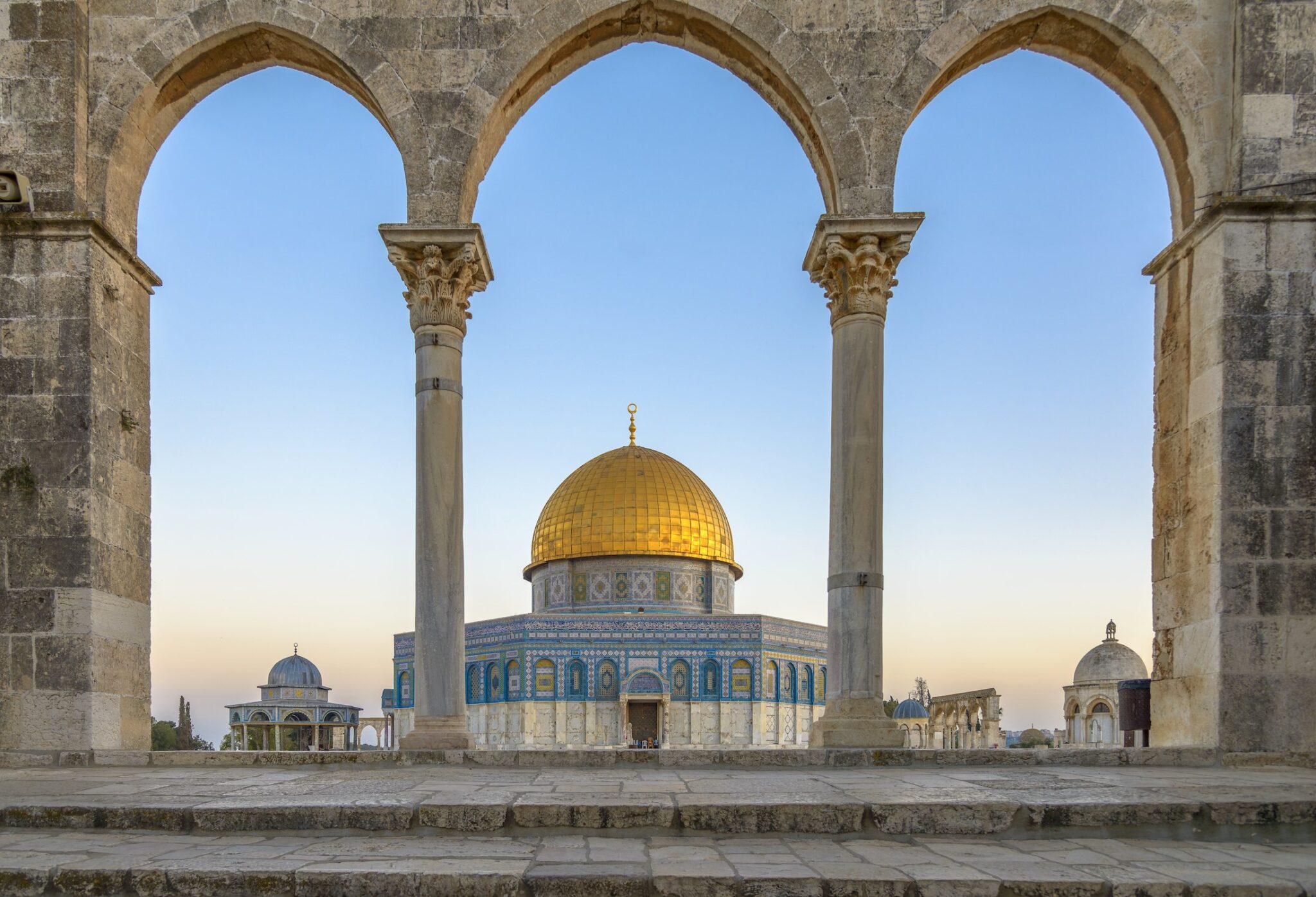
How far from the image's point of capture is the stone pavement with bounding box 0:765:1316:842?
199 inches

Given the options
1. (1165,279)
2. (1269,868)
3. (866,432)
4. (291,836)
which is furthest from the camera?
(1165,279)

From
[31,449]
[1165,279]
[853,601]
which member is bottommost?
[853,601]

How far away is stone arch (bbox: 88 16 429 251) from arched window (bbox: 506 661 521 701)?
85.5 ft

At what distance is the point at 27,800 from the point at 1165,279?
8709 millimetres

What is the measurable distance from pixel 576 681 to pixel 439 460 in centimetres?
2603

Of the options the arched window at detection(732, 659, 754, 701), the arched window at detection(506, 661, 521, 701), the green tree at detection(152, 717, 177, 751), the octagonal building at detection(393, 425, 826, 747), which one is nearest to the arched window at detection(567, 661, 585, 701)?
the octagonal building at detection(393, 425, 826, 747)

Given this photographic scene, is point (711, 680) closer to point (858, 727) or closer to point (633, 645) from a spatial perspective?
point (633, 645)

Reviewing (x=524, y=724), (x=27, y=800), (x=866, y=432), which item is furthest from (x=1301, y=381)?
(x=524, y=724)

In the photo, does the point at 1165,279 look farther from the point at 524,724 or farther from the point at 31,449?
the point at 524,724

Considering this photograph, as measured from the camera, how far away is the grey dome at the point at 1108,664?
100 feet

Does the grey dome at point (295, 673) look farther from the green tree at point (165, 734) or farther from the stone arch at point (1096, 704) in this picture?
the stone arch at point (1096, 704)

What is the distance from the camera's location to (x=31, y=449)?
26.5ft

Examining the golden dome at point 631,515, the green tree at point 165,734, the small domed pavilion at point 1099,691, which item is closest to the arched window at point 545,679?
the golden dome at point 631,515

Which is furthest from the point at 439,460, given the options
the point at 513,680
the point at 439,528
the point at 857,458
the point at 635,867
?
the point at 513,680
